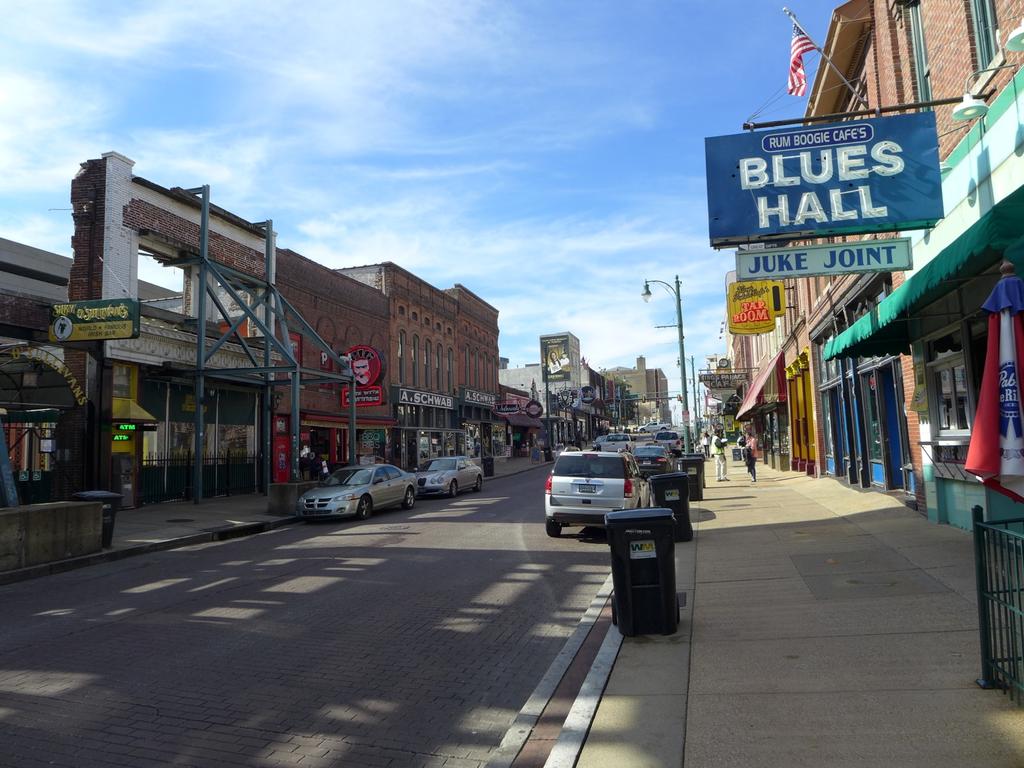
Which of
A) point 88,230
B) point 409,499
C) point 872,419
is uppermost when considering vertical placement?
point 88,230

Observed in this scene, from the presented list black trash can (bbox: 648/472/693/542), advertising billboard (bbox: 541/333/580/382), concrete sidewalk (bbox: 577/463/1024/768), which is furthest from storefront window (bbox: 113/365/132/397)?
advertising billboard (bbox: 541/333/580/382)

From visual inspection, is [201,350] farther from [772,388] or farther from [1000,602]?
[772,388]

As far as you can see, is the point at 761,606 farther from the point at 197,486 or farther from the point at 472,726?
the point at 197,486

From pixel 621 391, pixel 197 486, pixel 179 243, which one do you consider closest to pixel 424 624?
pixel 197 486

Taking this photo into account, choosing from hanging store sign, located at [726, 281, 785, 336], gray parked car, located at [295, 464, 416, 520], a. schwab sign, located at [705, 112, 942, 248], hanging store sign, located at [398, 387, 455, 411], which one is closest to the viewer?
a. schwab sign, located at [705, 112, 942, 248]

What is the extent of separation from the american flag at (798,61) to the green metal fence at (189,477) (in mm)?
18521

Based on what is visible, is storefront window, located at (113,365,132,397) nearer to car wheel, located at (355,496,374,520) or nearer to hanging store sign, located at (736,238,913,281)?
car wheel, located at (355,496,374,520)

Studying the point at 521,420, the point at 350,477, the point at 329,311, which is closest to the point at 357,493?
the point at 350,477

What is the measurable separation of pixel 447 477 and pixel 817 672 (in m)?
19.0

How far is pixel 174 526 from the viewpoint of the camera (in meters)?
15.9

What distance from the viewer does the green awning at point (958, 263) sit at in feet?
20.1

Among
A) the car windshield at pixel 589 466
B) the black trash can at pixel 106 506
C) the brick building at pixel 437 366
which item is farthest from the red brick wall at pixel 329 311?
the car windshield at pixel 589 466

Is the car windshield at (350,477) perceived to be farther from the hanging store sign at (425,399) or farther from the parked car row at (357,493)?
the hanging store sign at (425,399)

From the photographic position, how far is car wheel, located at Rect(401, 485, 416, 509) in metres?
20.2
